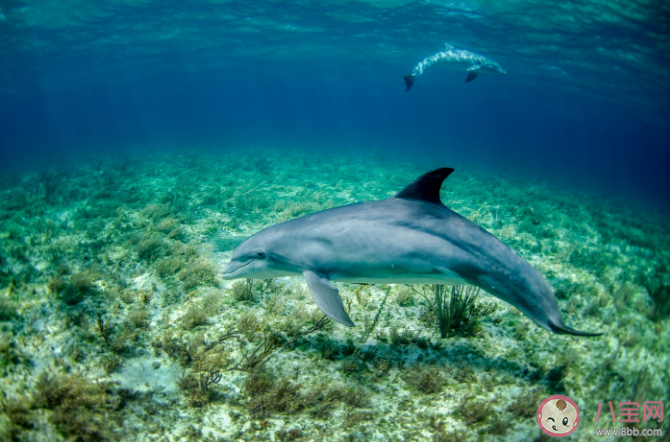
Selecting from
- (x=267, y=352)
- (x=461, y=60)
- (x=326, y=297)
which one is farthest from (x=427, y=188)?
(x=461, y=60)

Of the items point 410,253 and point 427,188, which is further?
point 427,188

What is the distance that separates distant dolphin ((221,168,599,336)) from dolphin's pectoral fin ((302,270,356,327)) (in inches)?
0.4

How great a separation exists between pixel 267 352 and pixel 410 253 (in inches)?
77.4

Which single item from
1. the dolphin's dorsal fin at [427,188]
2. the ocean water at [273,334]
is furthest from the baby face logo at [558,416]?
the dolphin's dorsal fin at [427,188]

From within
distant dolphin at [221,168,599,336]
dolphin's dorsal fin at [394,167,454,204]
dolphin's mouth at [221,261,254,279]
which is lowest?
dolphin's mouth at [221,261,254,279]

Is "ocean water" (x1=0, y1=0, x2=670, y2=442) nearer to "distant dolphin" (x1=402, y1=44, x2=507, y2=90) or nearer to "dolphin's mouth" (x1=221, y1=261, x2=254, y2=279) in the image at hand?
"dolphin's mouth" (x1=221, y1=261, x2=254, y2=279)

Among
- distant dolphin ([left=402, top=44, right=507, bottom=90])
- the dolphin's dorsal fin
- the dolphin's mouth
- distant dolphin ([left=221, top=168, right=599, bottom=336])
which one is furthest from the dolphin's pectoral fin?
distant dolphin ([left=402, top=44, right=507, bottom=90])

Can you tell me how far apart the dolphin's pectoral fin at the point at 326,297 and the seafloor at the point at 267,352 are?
38.2 inches

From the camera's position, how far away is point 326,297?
10.6ft

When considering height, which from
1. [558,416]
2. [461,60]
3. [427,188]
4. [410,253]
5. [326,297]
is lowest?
[558,416]

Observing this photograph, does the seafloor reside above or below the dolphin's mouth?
below

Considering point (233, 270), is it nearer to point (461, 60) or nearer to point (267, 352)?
point (267, 352)

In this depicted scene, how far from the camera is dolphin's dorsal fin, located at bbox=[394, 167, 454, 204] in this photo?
3571 millimetres

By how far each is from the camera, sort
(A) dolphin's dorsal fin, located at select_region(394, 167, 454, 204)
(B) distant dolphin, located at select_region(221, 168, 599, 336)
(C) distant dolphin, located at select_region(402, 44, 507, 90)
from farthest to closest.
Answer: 1. (C) distant dolphin, located at select_region(402, 44, 507, 90)
2. (A) dolphin's dorsal fin, located at select_region(394, 167, 454, 204)
3. (B) distant dolphin, located at select_region(221, 168, 599, 336)
